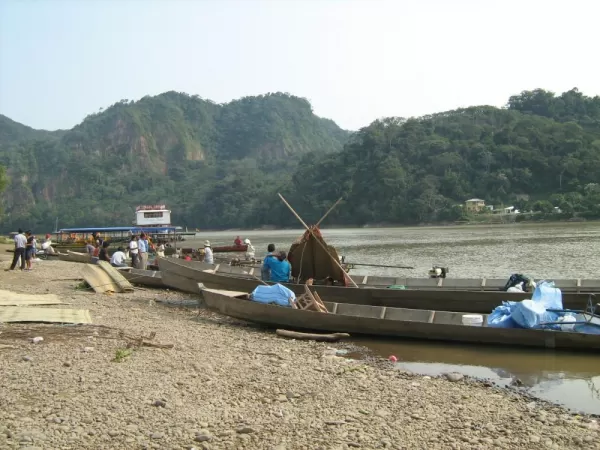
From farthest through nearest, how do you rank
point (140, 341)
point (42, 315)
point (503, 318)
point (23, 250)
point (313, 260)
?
point (23, 250), point (313, 260), point (503, 318), point (42, 315), point (140, 341)

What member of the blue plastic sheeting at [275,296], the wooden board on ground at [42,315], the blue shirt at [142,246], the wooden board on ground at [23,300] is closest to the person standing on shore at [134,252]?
the blue shirt at [142,246]

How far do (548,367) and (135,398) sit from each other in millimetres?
6406

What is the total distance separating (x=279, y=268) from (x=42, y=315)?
20.5 ft

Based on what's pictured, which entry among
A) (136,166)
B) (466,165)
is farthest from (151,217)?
(136,166)

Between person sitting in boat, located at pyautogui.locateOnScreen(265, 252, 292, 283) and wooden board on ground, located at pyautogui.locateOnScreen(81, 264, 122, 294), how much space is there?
4448mm

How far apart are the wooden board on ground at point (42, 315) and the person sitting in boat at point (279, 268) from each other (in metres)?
5.33

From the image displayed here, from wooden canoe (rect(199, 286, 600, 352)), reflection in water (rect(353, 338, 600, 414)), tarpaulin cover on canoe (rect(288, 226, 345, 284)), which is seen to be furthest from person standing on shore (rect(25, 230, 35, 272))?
reflection in water (rect(353, 338, 600, 414))

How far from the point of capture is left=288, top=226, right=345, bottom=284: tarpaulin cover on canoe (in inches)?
598

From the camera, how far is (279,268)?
1500 cm

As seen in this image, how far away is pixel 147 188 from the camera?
513 ft

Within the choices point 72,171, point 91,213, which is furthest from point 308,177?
point 72,171

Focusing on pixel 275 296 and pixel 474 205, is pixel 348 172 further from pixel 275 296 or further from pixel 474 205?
pixel 275 296

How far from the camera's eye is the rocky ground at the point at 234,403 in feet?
17.9

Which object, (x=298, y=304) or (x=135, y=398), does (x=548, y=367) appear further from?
(x=135, y=398)
